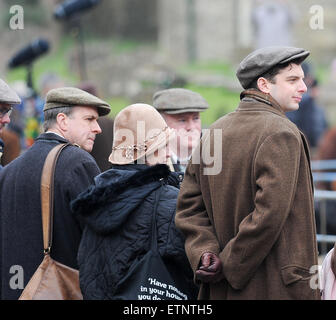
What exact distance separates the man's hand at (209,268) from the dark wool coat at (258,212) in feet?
0.08

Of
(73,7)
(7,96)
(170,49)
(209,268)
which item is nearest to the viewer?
(209,268)

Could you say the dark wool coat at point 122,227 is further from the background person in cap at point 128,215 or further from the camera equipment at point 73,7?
the camera equipment at point 73,7

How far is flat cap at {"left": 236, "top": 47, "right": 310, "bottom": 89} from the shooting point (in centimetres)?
357

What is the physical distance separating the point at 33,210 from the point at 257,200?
1222 millimetres

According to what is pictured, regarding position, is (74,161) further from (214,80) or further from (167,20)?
(167,20)

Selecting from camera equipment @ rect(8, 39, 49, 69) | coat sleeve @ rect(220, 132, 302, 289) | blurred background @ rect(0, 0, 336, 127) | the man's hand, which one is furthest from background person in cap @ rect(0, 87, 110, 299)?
blurred background @ rect(0, 0, 336, 127)

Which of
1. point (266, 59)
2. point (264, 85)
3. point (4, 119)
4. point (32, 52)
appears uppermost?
point (32, 52)

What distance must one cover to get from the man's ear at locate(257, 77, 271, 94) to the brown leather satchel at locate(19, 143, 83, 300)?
105 centimetres

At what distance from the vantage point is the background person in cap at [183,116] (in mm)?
5160

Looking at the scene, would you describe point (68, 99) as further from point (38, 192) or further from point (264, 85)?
point (264, 85)

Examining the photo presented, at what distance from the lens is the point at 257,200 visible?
11.0ft

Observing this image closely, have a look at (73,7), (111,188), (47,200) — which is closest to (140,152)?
(111,188)
